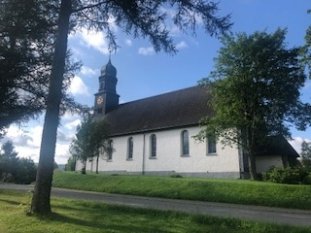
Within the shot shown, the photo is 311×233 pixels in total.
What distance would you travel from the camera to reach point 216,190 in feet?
76.9

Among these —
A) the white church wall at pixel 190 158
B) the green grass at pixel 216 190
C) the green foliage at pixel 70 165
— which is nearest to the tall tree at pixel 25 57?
the green grass at pixel 216 190

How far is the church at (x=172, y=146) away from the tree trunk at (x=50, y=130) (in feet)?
68.7

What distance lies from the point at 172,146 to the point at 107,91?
20219 mm

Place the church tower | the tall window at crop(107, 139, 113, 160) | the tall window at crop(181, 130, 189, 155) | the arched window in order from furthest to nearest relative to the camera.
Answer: the church tower → the arched window → the tall window at crop(107, 139, 113, 160) → the tall window at crop(181, 130, 189, 155)

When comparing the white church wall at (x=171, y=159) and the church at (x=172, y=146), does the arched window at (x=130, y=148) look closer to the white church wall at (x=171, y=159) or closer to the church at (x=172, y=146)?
the church at (x=172, y=146)

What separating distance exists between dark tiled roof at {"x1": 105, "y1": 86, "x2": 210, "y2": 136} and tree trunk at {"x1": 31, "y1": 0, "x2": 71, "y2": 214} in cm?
2422

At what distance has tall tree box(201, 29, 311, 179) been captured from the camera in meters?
27.8

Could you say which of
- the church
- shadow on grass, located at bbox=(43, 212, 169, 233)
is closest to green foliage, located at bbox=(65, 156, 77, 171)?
the church

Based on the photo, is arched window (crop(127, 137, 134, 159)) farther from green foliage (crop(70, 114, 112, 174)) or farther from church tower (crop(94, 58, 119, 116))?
church tower (crop(94, 58, 119, 116))

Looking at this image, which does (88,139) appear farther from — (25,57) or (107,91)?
(25,57)

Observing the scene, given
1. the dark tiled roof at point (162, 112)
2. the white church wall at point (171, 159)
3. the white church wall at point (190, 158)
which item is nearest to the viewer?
the white church wall at point (190, 158)

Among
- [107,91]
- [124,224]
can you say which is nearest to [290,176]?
[124,224]

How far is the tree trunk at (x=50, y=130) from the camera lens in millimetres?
11805

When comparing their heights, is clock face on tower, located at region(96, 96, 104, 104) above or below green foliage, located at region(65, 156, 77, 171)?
above
